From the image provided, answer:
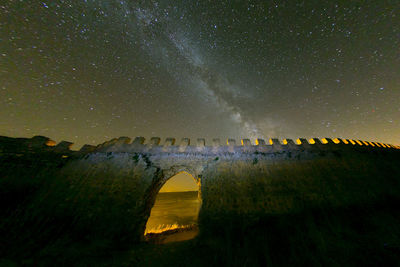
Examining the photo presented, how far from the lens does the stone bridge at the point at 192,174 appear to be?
17.7 ft

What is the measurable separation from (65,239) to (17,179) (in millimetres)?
3619

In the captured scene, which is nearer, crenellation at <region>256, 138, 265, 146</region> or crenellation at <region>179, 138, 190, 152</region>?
crenellation at <region>179, 138, 190, 152</region>

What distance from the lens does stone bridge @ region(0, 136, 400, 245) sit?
539cm

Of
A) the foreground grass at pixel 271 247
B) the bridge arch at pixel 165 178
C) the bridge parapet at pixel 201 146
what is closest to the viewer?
the foreground grass at pixel 271 247

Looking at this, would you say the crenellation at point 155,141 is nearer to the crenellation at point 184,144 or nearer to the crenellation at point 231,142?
the crenellation at point 184,144

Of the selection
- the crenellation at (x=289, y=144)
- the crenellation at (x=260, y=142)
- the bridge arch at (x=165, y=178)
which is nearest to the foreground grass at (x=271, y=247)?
the bridge arch at (x=165, y=178)

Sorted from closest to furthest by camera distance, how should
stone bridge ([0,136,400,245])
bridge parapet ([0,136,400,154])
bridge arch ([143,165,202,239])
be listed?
stone bridge ([0,136,400,245])
bridge arch ([143,165,202,239])
bridge parapet ([0,136,400,154])

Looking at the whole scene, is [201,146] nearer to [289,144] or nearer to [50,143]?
[289,144]

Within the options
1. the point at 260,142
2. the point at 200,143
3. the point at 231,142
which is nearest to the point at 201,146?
the point at 200,143

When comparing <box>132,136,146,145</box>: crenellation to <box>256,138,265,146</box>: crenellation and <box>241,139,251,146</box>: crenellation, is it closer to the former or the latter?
<box>241,139,251,146</box>: crenellation

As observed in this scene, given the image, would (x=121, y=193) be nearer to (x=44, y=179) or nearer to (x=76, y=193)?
(x=76, y=193)

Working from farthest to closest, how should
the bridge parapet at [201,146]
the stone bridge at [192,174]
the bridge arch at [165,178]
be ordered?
the bridge parapet at [201,146] → the bridge arch at [165,178] → the stone bridge at [192,174]

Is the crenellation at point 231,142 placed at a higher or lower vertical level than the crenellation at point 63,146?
higher

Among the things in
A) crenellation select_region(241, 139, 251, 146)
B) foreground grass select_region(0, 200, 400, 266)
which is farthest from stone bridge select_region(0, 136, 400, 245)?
foreground grass select_region(0, 200, 400, 266)
